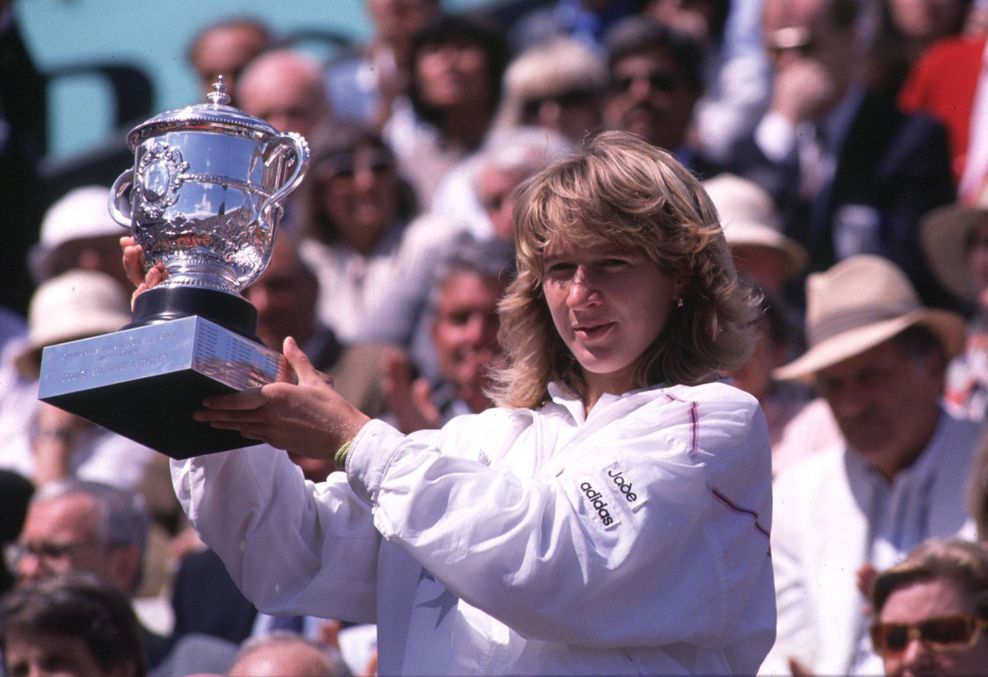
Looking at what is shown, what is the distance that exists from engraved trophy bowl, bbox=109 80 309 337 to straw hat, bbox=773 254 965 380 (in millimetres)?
2849

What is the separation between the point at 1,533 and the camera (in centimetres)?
692

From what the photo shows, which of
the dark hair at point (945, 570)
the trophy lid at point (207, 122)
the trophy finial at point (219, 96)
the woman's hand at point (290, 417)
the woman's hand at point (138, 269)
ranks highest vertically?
A: the trophy finial at point (219, 96)

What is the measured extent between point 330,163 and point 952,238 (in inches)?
105

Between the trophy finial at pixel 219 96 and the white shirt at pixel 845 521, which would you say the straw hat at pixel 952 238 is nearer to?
the white shirt at pixel 845 521

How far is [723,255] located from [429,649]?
100 centimetres

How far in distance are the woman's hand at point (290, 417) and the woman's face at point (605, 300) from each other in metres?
0.49

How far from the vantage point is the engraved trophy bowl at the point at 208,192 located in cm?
392

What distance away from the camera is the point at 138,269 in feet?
13.1

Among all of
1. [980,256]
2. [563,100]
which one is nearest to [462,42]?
[563,100]

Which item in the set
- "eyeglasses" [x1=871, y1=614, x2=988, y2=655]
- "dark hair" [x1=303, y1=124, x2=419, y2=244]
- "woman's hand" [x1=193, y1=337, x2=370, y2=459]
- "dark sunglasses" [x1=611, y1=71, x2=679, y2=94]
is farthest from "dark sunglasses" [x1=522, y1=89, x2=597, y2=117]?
"woman's hand" [x1=193, y1=337, x2=370, y2=459]

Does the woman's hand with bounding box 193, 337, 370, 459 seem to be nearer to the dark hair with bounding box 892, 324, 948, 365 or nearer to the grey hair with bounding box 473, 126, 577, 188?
the dark hair with bounding box 892, 324, 948, 365

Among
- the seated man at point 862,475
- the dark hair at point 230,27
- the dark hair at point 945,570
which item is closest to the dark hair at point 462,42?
the dark hair at point 230,27

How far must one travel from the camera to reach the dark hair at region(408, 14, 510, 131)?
8891 mm

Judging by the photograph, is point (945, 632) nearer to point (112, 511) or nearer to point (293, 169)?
point (293, 169)
